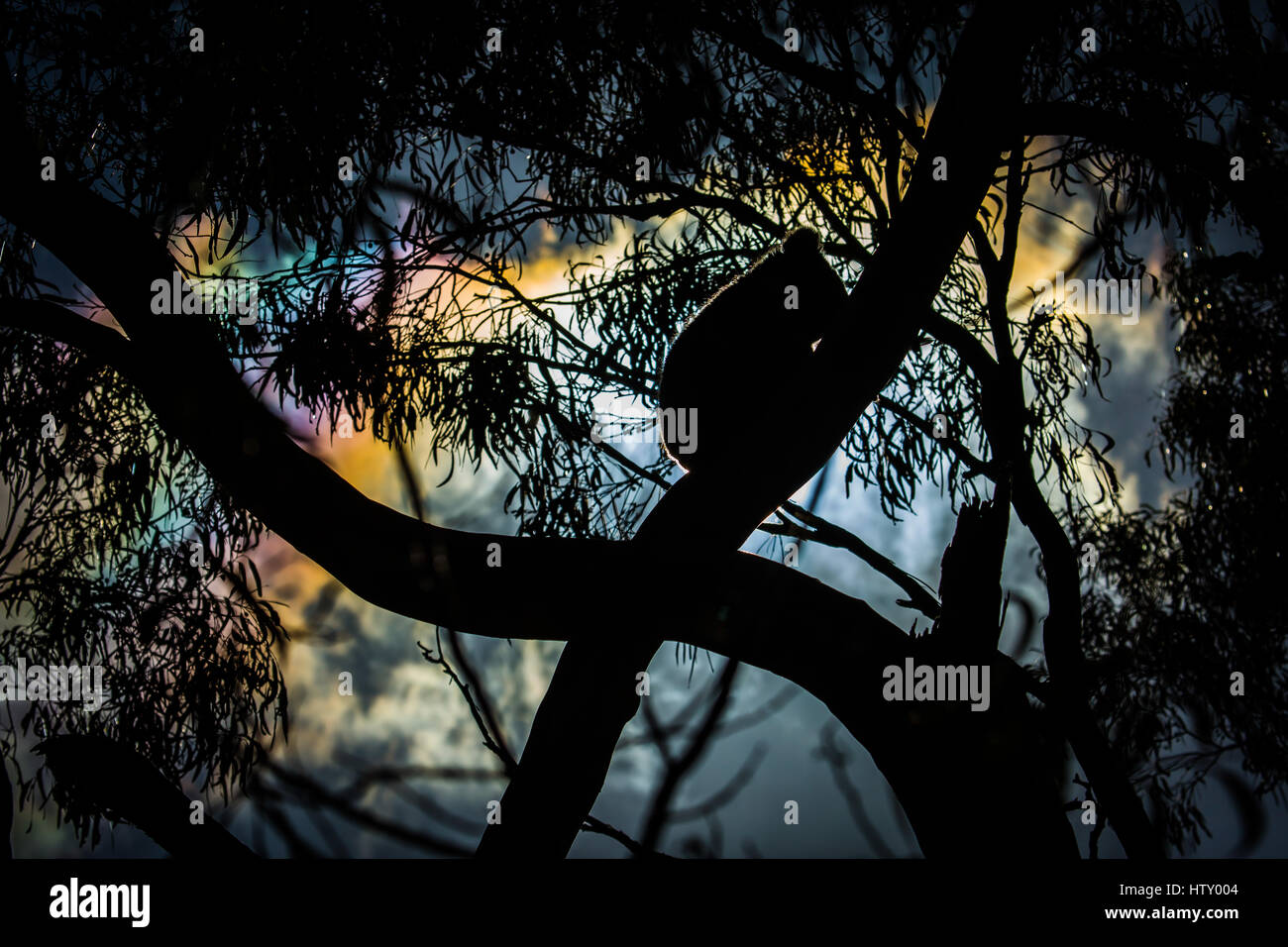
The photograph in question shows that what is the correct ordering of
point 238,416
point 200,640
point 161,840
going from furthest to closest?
1. point 200,640
2. point 238,416
3. point 161,840

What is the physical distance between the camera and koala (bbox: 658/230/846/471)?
8.06 ft

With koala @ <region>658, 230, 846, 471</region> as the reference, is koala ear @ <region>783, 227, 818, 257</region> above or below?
above

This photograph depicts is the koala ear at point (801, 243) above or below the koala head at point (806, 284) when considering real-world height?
above

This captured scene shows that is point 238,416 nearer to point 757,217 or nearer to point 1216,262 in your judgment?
point 757,217

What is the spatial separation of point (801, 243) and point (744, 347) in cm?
61

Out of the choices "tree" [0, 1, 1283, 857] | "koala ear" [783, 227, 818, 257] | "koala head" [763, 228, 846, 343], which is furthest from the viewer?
"koala ear" [783, 227, 818, 257]

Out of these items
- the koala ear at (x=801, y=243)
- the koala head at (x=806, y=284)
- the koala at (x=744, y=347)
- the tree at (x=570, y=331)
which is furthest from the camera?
the koala ear at (x=801, y=243)

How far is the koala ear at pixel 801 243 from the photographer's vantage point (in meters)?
2.83

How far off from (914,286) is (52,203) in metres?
1.76

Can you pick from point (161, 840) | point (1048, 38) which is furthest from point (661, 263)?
point (161, 840)

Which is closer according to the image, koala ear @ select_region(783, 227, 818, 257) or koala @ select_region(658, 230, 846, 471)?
koala @ select_region(658, 230, 846, 471)

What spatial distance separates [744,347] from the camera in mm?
2465

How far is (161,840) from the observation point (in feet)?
4.23

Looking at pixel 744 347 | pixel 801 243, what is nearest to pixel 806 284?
pixel 801 243
